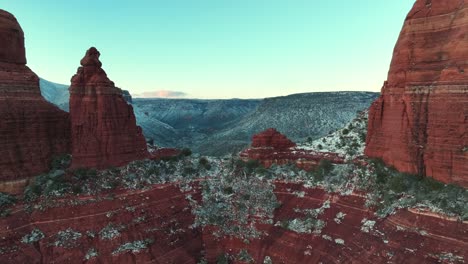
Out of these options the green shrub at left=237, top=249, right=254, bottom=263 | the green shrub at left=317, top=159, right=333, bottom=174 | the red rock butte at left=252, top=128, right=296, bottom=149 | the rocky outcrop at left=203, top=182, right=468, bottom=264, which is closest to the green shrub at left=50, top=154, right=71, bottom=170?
the rocky outcrop at left=203, top=182, right=468, bottom=264

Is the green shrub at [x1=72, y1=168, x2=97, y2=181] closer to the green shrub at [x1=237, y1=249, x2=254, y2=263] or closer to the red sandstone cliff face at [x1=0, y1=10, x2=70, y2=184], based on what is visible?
the red sandstone cliff face at [x1=0, y1=10, x2=70, y2=184]

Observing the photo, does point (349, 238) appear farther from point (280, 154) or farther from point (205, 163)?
point (205, 163)

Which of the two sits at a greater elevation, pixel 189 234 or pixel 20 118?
pixel 20 118

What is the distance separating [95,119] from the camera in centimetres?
3931

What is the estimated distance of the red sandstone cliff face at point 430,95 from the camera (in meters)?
28.9

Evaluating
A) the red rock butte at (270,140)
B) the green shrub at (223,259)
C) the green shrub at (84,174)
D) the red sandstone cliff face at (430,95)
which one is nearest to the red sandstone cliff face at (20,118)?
the green shrub at (84,174)

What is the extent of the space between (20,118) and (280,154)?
1183 inches

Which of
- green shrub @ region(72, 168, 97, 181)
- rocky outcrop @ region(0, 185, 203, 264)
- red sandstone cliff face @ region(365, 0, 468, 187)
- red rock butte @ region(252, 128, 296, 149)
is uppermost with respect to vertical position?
red sandstone cliff face @ region(365, 0, 468, 187)

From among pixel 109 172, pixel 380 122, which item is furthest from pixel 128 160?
pixel 380 122

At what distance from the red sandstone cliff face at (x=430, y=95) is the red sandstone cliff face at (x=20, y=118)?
1403 inches

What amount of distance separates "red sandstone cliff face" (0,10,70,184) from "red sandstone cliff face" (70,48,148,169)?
225cm

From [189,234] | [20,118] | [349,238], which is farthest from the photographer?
[189,234]

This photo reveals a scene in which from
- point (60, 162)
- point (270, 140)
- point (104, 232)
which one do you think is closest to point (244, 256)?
point (104, 232)

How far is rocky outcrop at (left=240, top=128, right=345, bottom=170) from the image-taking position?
1692 inches
